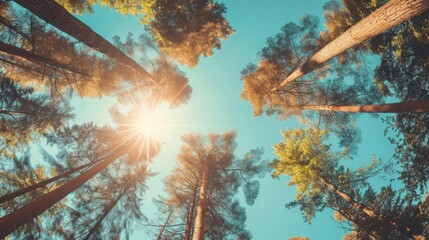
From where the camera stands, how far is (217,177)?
39.6 feet

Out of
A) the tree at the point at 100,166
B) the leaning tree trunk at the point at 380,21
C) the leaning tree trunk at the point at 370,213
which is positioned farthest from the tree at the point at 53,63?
the leaning tree trunk at the point at 370,213

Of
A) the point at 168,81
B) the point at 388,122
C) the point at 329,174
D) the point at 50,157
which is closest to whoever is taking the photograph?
the point at 388,122

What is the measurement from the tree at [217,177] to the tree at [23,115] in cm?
529

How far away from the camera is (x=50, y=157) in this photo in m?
9.17

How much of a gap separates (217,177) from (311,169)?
14.1 ft

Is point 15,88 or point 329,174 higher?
point 15,88

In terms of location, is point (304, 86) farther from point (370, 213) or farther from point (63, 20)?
point (63, 20)

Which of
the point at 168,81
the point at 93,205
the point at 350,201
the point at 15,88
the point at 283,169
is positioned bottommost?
the point at 350,201

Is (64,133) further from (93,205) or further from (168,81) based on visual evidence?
(168,81)

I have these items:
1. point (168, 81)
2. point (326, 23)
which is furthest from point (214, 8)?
point (326, 23)

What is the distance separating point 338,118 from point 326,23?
4.24 metres

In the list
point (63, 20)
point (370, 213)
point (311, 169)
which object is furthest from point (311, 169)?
point (63, 20)

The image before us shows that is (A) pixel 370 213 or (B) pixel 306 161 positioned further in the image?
(B) pixel 306 161

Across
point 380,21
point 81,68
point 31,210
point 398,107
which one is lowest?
point 31,210
